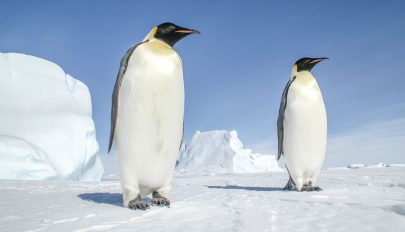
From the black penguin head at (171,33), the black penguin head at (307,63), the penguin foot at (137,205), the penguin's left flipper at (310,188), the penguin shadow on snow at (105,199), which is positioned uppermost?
the black penguin head at (307,63)

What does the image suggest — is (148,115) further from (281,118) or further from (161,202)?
(281,118)

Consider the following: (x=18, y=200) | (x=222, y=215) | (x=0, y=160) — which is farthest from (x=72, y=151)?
(x=222, y=215)

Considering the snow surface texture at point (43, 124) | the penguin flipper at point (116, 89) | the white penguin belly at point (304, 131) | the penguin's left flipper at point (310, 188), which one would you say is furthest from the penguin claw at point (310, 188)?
the snow surface texture at point (43, 124)

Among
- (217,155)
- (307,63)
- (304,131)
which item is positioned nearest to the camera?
(304,131)

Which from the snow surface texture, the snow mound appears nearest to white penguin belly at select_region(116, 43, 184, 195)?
the snow surface texture

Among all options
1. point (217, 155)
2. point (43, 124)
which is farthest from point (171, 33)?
point (217, 155)

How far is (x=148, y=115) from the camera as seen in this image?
281 centimetres

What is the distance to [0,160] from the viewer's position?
33.4ft

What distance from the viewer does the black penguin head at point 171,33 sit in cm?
315

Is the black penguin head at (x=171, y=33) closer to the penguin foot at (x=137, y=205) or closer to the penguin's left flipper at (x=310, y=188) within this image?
the penguin foot at (x=137, y=205)

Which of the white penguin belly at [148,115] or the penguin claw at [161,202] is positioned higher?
the white penguin belly at [148,115]

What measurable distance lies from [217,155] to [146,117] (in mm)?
22955

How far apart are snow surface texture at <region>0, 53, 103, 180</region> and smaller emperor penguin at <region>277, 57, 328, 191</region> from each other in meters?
8.79

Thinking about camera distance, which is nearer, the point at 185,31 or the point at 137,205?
the point at 137,205
